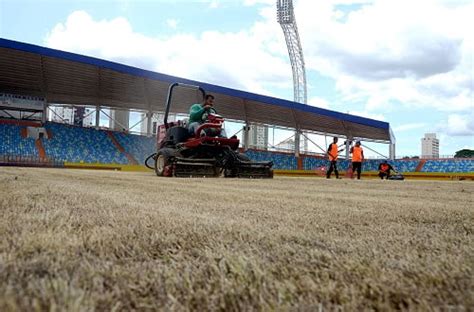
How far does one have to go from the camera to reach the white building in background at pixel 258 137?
3103cm

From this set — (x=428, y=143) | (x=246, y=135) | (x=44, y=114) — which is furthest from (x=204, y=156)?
(x=428, y=143)

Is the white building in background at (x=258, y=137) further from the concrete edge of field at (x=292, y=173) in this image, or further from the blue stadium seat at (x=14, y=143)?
the blue stadium seat at (x=14, y=143)

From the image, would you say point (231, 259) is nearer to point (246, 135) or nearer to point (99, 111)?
point (99, 111)

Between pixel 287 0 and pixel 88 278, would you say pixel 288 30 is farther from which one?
pixel 88 278

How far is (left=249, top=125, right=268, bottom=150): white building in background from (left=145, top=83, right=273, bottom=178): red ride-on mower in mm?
22468

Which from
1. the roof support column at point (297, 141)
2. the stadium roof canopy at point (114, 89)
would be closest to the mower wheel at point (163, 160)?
the stadium roof canopy at point (114, 89)

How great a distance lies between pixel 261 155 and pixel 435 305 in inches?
1153

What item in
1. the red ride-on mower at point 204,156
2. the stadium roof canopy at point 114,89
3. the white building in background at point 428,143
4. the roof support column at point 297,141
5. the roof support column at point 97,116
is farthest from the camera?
the white building in background at point 428,143

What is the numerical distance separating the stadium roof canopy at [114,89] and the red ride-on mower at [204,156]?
1565cm

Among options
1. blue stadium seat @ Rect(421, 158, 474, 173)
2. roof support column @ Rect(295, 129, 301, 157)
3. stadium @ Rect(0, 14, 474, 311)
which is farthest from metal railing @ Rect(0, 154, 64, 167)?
blue stadium seat @ Rect(421, 158, 474, 173)

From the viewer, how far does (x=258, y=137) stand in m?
31.9

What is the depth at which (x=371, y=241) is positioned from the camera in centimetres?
113

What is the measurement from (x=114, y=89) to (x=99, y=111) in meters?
2.34

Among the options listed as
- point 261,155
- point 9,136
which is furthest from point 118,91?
point 261,155
